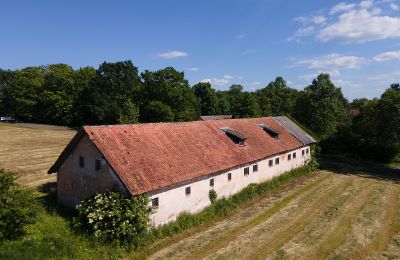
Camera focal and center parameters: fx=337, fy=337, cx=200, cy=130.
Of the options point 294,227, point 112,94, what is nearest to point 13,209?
point 294,227

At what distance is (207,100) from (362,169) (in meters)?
58.0

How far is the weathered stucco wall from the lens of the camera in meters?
20.0

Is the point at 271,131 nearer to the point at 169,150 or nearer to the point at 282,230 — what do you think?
the point at 169,150

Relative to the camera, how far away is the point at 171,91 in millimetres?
71875

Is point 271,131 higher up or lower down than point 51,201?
higher up

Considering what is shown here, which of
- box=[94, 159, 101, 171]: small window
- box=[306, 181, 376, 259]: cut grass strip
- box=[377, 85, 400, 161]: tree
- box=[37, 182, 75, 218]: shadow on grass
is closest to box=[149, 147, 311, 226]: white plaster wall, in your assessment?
box=[94, 159, 101, 171]: small window

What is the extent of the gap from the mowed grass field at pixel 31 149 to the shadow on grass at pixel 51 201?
186 centimetres

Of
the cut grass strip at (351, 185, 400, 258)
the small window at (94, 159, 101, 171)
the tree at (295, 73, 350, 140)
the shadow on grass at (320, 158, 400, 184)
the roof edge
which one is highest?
the tree at (295, 73, 350, 140)

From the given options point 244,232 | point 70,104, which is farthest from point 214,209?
point 70,104

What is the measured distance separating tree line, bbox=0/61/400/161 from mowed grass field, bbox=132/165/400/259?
18585 mm

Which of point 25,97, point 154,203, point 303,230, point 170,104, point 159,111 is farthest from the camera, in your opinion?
point 25,97

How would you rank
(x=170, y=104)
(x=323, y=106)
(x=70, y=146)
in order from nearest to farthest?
(x=70, y=146) → (x=323, y=106) → (x=170, y=104)

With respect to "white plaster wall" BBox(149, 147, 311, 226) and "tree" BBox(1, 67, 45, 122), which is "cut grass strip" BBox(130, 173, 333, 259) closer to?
"white plaster wall" BBox(149, 147, 311, 226)

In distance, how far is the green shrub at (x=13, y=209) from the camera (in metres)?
16.9
